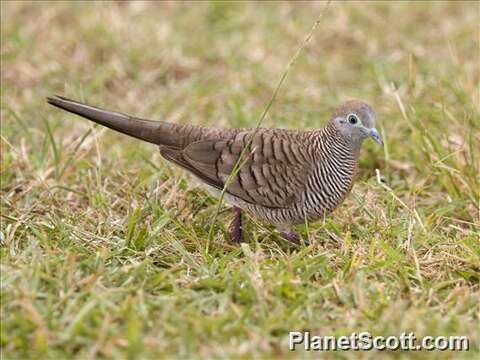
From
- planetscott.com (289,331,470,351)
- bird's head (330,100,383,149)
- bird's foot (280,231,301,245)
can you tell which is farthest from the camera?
bird's foot (280,231,301,245)

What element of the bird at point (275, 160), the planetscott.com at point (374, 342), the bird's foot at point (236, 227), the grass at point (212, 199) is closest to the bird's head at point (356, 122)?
the bird at point (275, 160)

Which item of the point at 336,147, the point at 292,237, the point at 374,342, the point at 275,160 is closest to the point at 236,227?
the point at 292,237

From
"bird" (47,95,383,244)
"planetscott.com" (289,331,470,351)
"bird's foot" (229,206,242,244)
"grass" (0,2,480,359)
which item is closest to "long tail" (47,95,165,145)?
"bird" (47,95,383,244)

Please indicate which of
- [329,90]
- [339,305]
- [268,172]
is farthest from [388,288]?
[329,90]

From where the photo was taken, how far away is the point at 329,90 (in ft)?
21.1

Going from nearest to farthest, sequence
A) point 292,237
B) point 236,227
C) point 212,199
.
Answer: point 292,237 < point 236,227 < point 212,199

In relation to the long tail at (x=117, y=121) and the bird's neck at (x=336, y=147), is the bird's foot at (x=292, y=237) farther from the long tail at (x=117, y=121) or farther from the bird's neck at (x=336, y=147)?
the long tail at (x=117, y=121)

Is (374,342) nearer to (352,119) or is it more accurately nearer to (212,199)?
(352,119)

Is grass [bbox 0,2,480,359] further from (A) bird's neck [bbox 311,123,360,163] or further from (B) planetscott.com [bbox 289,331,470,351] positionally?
Answer: (A) bird's neck [bbox 311,123,360,163]

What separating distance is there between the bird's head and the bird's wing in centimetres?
24

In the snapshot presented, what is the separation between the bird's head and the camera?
439 centimetres

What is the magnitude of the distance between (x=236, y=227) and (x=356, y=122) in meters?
0.89

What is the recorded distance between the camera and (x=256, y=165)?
447 cm

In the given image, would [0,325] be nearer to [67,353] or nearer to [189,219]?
[67,353]
